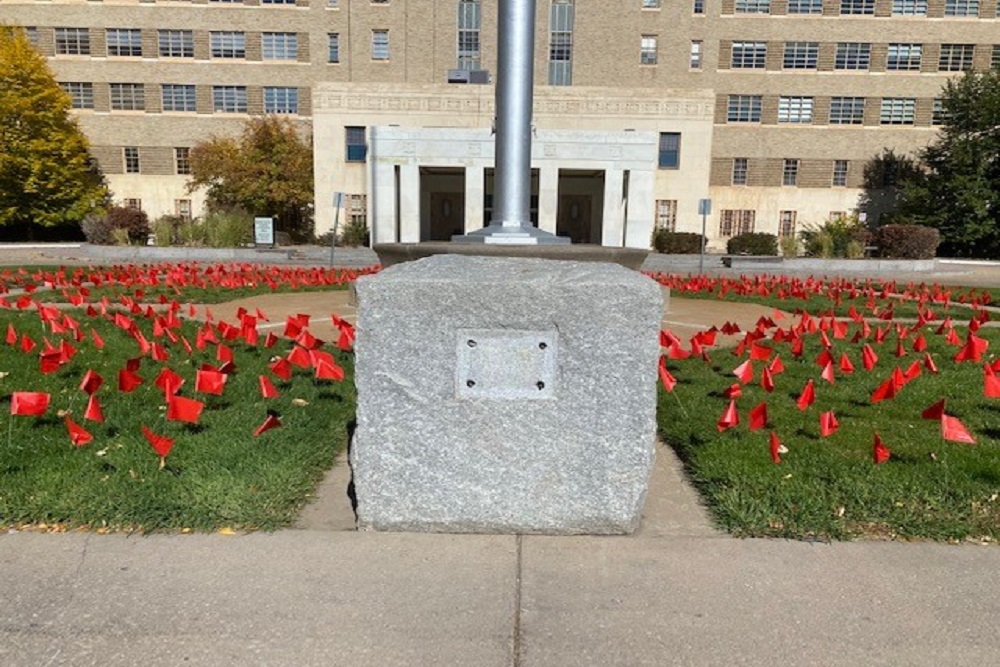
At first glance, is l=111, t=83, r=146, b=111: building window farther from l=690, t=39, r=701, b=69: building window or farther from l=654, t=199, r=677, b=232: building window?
l=690, t=39, r=701, b=69: building window

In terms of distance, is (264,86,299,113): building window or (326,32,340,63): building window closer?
(326,32,340,63): building window

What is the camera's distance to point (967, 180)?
3797 cm

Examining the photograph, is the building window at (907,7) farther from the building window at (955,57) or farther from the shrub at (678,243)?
the shrub at (678,243)

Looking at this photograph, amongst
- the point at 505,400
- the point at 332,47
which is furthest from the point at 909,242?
the point at 332,47

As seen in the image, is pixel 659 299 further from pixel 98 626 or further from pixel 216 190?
pixel 216 190

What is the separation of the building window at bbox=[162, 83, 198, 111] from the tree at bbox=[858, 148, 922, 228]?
45432 mm

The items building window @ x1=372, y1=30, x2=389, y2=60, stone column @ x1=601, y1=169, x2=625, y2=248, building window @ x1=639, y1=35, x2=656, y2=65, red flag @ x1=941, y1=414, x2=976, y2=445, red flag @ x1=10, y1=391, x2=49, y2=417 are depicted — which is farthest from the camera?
building window @ x1=639, y1=35, x2=656, y2=65

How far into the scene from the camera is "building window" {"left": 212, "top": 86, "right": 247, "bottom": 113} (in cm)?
4556

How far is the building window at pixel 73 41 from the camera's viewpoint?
44750 millimetres

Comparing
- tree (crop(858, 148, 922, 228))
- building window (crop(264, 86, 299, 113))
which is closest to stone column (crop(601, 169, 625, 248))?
tree (crop(858, 148, 922, 228))

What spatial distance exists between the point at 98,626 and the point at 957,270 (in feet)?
109

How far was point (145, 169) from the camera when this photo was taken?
45.8 metres

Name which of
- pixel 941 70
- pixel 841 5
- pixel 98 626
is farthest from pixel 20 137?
pixel 941 70

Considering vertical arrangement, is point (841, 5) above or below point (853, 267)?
above
